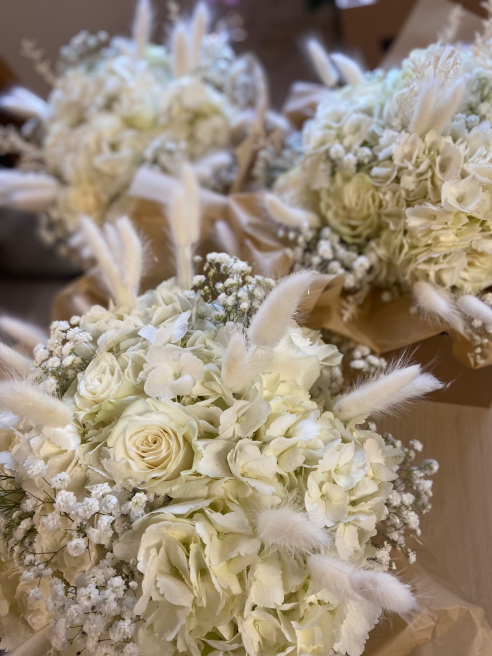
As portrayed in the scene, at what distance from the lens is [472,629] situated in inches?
27.4

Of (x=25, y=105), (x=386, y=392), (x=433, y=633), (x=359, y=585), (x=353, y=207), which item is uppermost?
(x=25, y=105)

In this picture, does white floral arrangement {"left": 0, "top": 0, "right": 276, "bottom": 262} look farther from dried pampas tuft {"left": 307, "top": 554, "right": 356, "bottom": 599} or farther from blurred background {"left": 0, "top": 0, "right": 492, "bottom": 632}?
dried pampas tuft {"left": 307, "top": 554, "right": 356, "bottom": 599}

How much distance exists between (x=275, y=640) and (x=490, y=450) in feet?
1.60

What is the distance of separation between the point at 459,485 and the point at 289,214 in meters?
0.56

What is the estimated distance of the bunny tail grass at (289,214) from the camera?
0.99 meters

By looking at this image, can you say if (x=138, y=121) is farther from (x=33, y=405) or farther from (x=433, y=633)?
(x=433, y=633)

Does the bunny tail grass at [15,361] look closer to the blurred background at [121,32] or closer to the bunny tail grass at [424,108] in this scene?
the bunny tail grass at [424,108]

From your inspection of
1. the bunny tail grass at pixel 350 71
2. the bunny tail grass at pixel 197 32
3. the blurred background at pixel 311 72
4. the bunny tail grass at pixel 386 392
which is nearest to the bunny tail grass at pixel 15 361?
the bunny tail grass at pixel 386 392

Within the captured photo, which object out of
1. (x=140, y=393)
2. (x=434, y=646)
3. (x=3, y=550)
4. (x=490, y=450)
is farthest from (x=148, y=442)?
(x=490, y=450)

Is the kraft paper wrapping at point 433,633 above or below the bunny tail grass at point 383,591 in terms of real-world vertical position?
below

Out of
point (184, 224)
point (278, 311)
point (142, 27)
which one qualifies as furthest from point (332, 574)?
point (142, 27)

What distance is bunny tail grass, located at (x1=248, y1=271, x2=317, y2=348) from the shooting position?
67 cm

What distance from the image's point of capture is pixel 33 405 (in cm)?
66

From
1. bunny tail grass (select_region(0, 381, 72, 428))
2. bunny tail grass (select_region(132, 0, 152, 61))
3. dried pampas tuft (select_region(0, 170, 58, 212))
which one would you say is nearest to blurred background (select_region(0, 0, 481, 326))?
bunny tail grass (select_region(132, 0, 152, 61))
